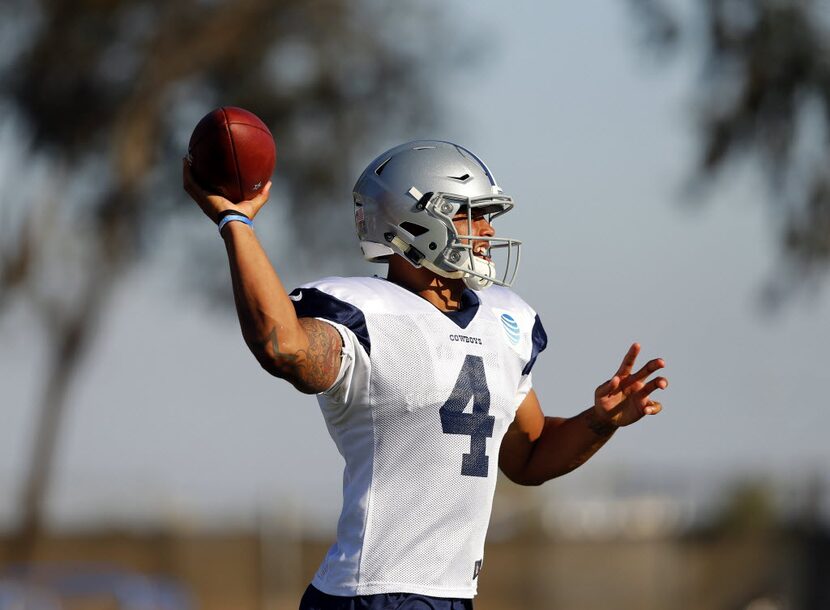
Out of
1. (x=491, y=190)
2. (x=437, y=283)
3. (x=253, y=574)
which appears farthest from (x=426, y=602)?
(x=253, y=574)

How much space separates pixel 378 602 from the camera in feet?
10.00

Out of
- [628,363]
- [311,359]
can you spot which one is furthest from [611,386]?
[311,359]

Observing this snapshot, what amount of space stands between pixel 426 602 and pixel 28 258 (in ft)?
36.5

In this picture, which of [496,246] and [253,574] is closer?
[496,246]

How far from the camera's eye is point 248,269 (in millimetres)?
2811

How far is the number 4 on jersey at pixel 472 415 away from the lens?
3135 millimetres

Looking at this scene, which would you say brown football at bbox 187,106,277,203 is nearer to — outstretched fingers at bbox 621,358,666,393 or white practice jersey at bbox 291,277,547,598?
white practice jersey at bbox 291,277,547,598

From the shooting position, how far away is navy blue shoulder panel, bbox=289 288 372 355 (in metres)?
3.08

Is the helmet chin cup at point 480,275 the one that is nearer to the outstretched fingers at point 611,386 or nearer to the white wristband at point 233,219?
the outstretched fingers at point 611,386

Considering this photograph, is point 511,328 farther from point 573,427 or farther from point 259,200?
point 259,200

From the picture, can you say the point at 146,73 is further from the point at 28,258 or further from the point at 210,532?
the point at 210,532

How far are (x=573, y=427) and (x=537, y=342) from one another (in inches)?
9.1

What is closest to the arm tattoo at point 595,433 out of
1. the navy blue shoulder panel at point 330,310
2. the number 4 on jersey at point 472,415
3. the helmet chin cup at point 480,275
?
the number 4 on jersey at point 472,415

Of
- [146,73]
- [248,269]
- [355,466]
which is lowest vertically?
[355,466]
